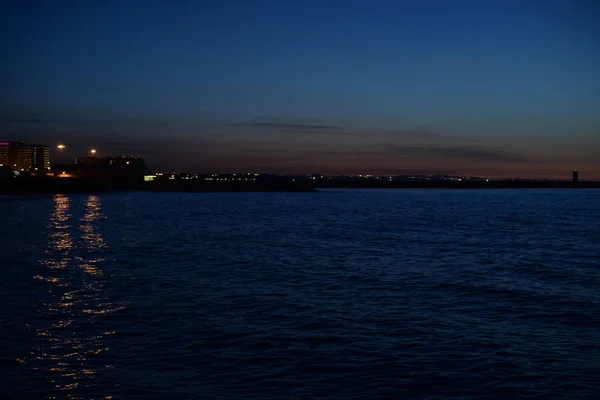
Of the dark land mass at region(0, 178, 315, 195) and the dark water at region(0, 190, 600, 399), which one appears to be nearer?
the dark water at region(0, 190, 600, 399)

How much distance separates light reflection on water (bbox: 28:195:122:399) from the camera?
11844 mm

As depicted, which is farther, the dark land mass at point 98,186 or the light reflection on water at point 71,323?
the dark land mass at point 98,186

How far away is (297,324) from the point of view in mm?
16391

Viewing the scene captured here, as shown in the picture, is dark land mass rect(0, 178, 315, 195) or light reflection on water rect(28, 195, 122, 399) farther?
dark land mass rect(0, 178, 315, 195)

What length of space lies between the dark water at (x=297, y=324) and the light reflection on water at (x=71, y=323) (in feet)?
0.20

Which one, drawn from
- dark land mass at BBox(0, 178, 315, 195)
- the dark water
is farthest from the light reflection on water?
dark land mass at BBox(0, 178, 315, 195)

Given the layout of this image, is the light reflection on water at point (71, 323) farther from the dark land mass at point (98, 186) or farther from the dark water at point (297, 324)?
the dark land mass at point (98, 186)

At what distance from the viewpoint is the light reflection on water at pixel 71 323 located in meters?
11.8

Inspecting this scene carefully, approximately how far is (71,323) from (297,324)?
6.35 meters

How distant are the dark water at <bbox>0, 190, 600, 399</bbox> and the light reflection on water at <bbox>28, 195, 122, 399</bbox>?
61mm

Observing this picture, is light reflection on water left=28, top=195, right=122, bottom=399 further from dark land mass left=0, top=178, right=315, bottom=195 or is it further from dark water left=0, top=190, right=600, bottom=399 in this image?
dark land mass left=0, top=178, right=315, bottom=195

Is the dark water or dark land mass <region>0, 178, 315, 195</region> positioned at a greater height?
dark land mass <region>0, 178, 315, 195</region>

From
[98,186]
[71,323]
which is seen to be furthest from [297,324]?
[98,186]

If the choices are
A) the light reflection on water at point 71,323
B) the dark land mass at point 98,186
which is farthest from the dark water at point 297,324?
the dark land mass at point 98,186
